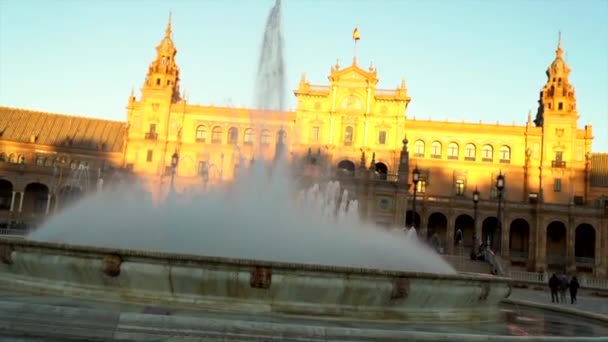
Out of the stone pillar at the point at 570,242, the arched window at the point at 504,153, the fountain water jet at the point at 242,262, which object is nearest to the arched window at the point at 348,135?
the arched window at the point at 504,153

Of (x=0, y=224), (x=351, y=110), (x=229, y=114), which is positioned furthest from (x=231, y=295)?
(x=229, y=114)

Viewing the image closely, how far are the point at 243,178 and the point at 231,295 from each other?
667 cm

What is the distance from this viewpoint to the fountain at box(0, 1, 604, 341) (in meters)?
7.84

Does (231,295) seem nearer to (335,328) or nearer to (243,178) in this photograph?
(335,328)

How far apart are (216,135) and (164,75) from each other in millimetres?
10502

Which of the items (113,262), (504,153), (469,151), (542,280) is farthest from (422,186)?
(113,262)

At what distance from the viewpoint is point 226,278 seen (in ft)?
30.9

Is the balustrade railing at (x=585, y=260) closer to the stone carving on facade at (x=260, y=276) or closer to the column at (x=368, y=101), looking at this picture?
the column at (x=368, y=101)

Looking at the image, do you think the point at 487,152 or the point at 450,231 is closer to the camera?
the point at 450,231

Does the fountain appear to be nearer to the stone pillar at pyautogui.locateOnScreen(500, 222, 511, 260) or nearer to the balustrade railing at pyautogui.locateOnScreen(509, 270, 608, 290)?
the balustrade railing at pyautogui.locateOnScreen(509, 270, 608, 290)

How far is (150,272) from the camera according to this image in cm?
952

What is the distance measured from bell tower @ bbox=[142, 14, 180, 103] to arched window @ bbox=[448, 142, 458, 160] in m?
33.9

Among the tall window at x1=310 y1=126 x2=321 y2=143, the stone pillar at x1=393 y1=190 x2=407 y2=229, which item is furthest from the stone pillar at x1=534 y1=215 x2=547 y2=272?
the tall window at x1=310 y1=126 x2=321 y2=143

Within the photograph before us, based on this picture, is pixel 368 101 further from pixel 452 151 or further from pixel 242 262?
pixel 242 262
